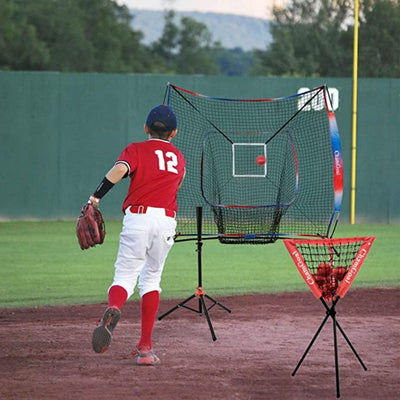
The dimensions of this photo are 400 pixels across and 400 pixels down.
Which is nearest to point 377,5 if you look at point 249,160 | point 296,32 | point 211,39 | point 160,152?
point 296,32

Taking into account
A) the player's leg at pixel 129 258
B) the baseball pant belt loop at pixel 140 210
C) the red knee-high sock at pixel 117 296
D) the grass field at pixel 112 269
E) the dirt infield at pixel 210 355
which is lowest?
the grass field at pixel 112 269

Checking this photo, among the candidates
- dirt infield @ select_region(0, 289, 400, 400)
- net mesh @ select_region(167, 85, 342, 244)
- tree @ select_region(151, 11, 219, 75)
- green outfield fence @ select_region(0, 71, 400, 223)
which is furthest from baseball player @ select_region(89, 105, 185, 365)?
tree @ select_region(151, 11, 219, 75)

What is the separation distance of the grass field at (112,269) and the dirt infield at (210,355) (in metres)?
1.15

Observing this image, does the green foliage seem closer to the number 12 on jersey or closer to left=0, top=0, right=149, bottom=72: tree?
left=0, top=0, right=149, bottom=72: tree

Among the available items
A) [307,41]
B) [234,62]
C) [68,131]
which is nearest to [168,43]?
[307,41]

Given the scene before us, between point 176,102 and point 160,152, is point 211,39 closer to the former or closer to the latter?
point 176,102

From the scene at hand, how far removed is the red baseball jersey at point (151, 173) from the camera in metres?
7.22

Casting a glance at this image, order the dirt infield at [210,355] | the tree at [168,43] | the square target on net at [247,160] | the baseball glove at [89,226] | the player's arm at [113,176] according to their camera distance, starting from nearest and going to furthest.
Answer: the dirt infield at [210,355], the player's arm at [113,176], the baseball glove at [89,226], the square target on net at [247,160], the tree at [168,43]

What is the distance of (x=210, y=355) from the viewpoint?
7566mm

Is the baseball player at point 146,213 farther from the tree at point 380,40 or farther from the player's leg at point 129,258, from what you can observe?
the tree at point 380,40

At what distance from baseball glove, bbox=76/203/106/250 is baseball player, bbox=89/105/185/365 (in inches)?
3.2

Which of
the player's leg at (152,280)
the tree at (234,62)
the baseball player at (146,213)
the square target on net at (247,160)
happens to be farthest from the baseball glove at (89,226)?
the tree at (234,62)

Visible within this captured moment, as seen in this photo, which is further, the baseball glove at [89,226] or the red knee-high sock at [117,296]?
the baseball glove at [89,226]

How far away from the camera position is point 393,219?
22375 millimetres
